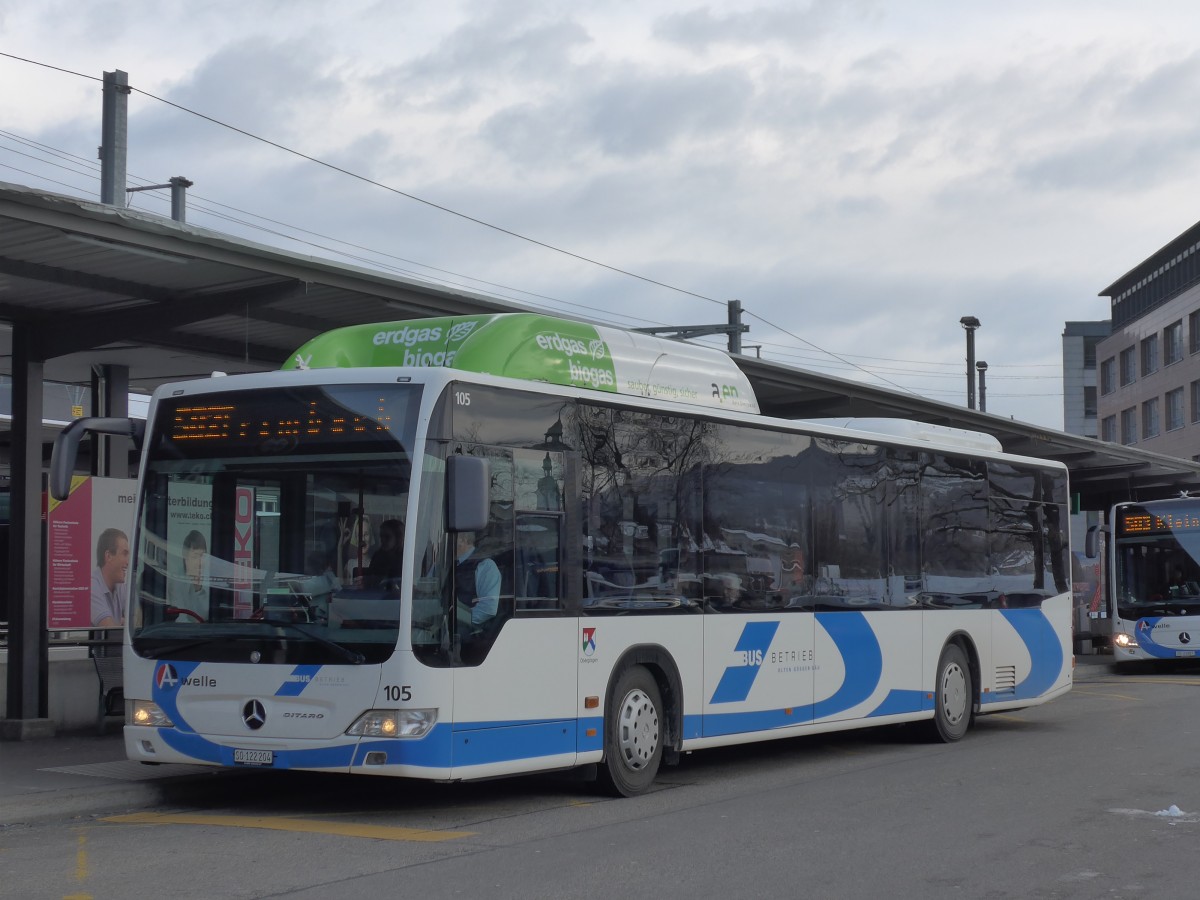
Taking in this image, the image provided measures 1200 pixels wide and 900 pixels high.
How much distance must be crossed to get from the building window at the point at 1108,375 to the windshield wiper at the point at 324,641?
8460 cm

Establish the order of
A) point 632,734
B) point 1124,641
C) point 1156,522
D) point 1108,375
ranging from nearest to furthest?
1. point 632,734
2. point 1156,522
3. point 1124,641
4. point 1108,375

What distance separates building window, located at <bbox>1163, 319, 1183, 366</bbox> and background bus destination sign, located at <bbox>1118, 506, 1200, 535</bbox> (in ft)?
176

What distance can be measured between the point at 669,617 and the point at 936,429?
5583 mm

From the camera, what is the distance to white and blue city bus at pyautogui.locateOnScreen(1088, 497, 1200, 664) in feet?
86.0

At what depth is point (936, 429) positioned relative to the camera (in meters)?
16.1

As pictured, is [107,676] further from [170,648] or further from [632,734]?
[632,734]

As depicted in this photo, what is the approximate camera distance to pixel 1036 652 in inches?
678

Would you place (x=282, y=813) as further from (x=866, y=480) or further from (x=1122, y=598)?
(x=1122, y=598)

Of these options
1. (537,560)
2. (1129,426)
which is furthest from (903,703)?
(1129,426)

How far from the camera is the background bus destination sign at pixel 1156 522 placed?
1037 inches

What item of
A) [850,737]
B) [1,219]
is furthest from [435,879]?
[850,737]

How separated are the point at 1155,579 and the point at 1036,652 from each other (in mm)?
10345

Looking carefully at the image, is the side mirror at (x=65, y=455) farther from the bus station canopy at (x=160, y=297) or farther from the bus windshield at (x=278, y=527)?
the bus station canopy at (x=160, y=297)

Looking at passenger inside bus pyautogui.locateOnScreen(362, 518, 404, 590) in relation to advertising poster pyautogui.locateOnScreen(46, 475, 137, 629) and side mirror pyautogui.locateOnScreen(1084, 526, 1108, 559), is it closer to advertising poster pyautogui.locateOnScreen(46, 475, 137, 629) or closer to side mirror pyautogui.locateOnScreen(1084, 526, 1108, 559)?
advertising poster pyautogui.locateOnScreen(46, 475, 137, 629)
